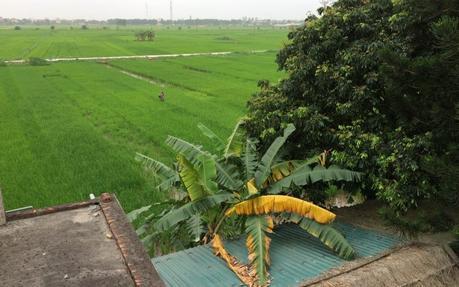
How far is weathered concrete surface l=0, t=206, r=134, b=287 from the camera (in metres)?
3.30

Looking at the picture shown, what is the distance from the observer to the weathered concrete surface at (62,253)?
330cm

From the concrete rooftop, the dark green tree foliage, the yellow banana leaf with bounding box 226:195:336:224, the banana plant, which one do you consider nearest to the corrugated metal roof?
the banana plant

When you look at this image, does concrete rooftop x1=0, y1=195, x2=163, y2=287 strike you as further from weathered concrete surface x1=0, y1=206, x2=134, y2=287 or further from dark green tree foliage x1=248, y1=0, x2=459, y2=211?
dark green tree foliage x1=248, y1=0, x2=459, y2=211

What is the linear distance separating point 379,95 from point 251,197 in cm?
210

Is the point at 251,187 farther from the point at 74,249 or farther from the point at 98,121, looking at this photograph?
the point at 98,121

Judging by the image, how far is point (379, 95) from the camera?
6.14 m

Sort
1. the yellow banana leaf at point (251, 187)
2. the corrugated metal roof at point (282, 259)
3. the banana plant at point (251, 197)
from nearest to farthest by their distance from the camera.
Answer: the corrugated metal roof at point (282, 259)
the banana plant at point (251, 197)
the yellow banana leaf at point (251, 187)

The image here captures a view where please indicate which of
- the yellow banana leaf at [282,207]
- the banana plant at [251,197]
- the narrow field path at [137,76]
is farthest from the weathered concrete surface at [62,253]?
the narrow field path at [137,76]

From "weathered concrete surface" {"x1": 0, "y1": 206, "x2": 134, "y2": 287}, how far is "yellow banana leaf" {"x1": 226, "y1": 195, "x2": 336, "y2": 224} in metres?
2.07

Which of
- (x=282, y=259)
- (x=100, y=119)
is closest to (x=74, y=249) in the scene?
(x=282, y=259)

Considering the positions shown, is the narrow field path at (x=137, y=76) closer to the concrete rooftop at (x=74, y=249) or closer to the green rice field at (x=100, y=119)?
the green rice field at (x=100, y=119)

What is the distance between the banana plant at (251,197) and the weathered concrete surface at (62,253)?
5.78 feet

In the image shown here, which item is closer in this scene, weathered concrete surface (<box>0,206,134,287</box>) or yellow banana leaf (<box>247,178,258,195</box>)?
weathered concrete surface (<box>0,206,134,287</box>)

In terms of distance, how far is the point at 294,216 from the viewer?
5.79 meters
